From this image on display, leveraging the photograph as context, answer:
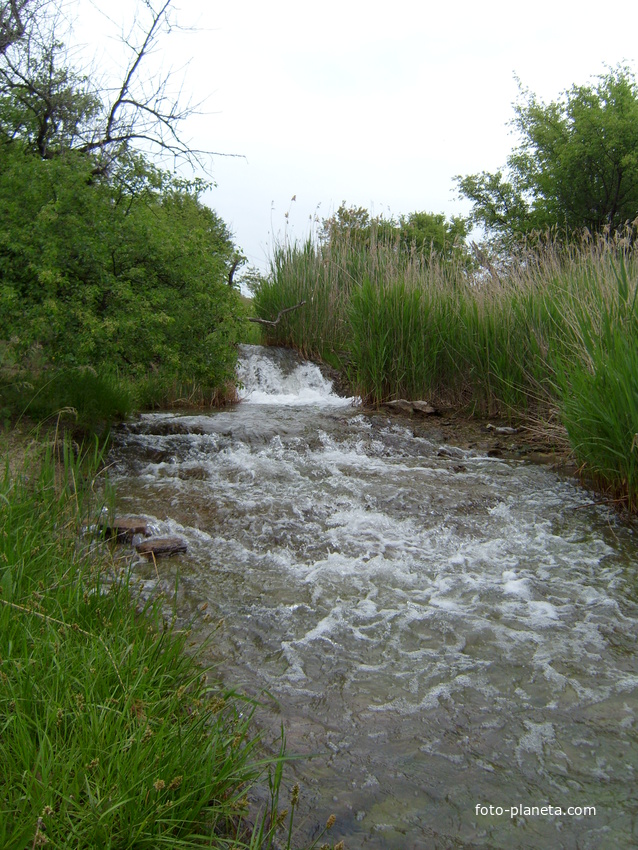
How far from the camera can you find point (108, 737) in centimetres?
157

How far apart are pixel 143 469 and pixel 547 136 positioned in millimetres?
26370

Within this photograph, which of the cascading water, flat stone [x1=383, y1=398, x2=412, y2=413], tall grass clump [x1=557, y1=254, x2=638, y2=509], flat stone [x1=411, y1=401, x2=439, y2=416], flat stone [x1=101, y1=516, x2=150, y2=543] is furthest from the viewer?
flat stone [x1=383, y1=398, x2=412, y2=413]

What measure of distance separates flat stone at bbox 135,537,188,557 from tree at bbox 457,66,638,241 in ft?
65.8

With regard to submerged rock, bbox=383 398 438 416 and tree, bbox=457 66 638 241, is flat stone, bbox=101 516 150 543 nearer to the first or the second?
submerged rock, bbox=383 398 438 416

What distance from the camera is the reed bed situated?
4637 mm

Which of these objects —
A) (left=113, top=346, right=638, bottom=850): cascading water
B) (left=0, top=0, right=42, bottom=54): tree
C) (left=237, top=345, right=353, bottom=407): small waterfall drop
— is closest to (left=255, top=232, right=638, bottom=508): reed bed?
(left=237, top=345, right=353, bottom=407): small waterfall drop

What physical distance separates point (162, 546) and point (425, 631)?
1708mm

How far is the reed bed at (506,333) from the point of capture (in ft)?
15.2

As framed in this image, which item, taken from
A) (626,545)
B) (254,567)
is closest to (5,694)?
(254,567)

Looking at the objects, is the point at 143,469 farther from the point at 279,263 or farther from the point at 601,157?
the point at 601,157

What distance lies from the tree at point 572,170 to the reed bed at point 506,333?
44.1ft

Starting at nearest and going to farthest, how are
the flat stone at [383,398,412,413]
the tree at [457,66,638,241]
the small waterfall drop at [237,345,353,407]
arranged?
1. the flat stone at [383,398,412,413]
2. the small waterfall drop at [237,345,353,407]
3. the tree at [457,66,638,241]

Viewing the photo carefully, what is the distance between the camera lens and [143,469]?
577cm

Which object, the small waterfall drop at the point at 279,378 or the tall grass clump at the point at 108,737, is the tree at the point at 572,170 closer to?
the small waterfall drop at the point at 279,378
